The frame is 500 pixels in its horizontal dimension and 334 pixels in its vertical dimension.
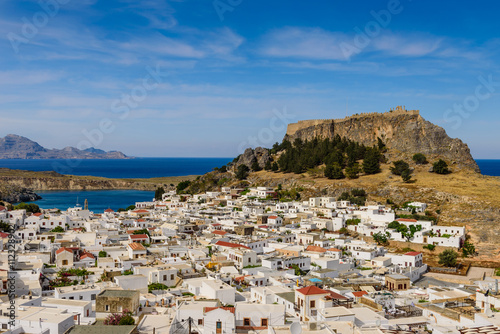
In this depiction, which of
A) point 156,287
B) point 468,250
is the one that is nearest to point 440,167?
point 468,250

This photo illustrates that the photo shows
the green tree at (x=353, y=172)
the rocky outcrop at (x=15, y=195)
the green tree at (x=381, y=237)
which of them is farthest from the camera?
the rocky outcrop at (x=15, y=195)

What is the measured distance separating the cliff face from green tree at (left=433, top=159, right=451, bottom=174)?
3.65 meters

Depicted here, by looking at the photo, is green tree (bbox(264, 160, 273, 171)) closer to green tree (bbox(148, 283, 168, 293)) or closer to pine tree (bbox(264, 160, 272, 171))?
pine tree (bbox(264, 160, 272, 171))

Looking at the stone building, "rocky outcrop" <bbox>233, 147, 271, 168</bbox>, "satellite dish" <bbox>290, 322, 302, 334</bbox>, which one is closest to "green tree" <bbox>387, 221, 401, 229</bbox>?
the stone building

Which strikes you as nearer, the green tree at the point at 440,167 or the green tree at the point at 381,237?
the green tree at the point at 381,237

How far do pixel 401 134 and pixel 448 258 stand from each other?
35.9 meters

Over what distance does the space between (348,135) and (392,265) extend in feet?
145

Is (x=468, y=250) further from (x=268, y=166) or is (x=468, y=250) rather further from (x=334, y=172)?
(x=268, y=166)

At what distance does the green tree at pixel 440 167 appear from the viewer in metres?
55.6

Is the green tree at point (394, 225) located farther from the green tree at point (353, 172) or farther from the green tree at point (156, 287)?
the green tree at point (156, 287)

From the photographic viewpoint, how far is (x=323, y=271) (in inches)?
1038

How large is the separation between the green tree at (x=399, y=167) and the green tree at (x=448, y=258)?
2256cm

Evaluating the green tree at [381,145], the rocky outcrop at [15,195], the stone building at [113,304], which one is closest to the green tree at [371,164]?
the green tree at [381,145]

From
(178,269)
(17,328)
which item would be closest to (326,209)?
(178,269)
